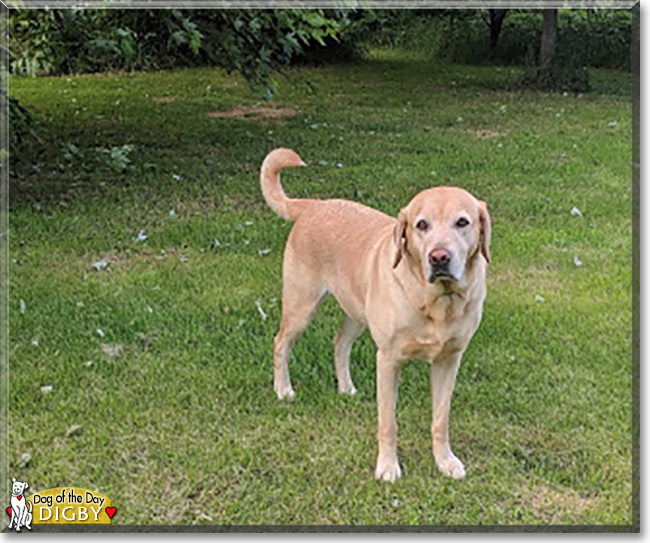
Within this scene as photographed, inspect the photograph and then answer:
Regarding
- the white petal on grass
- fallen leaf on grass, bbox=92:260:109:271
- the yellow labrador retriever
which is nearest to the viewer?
the yellow labrador retriever

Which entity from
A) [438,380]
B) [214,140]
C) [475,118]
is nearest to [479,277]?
[438,380]

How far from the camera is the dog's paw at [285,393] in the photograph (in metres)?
4.23

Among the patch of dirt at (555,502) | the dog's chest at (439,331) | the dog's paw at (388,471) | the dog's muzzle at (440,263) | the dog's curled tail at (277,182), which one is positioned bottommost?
the patch of dirt at (555,502)

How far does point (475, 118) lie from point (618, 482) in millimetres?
10401

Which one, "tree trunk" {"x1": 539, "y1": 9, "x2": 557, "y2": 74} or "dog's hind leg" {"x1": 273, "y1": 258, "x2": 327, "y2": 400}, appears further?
"tree trunk" {"x1": 539, "y1": 9, "x2": 557, "y2": 74}

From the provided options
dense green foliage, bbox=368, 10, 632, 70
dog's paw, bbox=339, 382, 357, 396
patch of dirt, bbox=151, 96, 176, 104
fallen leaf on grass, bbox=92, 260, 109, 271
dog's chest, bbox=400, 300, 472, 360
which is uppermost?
dog's chest, bbox=400, 300, 472, 360

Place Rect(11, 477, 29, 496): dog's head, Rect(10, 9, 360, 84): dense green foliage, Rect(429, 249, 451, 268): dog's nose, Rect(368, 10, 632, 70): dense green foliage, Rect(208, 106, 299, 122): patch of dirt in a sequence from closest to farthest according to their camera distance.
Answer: Rect(429, 249, 451, 268): dog's nose < Rect(11, 477, 29, 496): dog's head < Rect(10, 9, 360, 84): dense green foliage < Rect(208, 106, 299, 122): patch of dirt < Rect(368, 10, 632, 70): dense green foliage

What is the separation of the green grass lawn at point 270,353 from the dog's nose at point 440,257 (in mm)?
1126

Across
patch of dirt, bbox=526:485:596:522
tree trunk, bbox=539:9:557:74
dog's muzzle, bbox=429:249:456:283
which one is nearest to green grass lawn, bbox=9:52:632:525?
patch of dirt, bbox=526:485:596:522

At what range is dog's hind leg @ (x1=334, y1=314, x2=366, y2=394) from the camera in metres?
4.29

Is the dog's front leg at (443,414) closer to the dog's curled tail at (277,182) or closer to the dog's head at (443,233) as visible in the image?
the dog's head at (443,233)

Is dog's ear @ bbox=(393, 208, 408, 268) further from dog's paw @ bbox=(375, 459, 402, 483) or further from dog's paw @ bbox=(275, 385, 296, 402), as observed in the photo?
dog's paw @ bbox=(275, 385, 296, 402)

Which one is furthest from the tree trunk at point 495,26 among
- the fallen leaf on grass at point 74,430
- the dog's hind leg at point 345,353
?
the fallen leaf on grass at point 74,430

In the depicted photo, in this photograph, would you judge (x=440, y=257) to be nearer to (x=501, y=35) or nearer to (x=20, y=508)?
(x=20, y=508)
